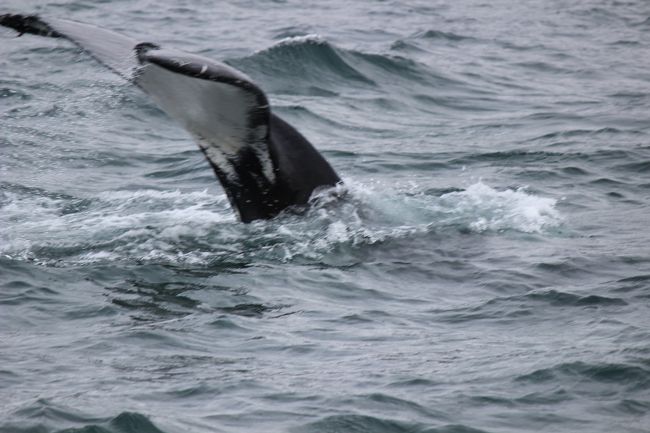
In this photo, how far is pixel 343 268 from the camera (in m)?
8.01

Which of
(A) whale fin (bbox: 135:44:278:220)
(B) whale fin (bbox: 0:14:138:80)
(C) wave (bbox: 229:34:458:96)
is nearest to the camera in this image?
(A) whale fin (bbox: 135:44:278:220)

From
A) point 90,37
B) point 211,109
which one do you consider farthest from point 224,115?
point 90,37

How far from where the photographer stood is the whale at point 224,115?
662 cm

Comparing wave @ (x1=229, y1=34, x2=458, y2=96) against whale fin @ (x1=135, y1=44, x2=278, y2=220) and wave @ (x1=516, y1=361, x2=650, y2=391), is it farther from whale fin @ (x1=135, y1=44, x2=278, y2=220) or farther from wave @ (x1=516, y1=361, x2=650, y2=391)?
wave @ (x1=516, y1=361, x2=650, y2=391)

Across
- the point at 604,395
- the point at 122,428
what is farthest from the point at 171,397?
the point at 604,395

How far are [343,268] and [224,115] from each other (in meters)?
1.54

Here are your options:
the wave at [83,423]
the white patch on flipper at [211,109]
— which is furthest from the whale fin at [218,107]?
the wave at [83,423]

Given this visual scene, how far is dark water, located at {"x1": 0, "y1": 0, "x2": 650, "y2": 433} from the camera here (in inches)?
232

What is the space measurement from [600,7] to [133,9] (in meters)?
8.49

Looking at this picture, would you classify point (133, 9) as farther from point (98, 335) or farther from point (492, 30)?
point (98, 335)

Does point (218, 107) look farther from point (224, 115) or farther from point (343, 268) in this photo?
point (343, 268)

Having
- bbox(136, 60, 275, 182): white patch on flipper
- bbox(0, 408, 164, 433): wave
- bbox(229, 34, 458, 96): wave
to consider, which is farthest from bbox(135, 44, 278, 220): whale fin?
bbox(229, 34, 458, 96): wave

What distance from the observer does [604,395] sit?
5953mm

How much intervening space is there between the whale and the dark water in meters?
0.25
